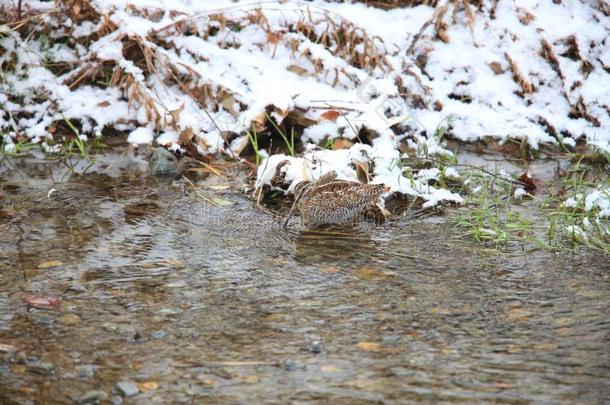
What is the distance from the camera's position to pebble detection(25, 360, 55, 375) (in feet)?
12.8

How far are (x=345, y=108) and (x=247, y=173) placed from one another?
3.34 feet

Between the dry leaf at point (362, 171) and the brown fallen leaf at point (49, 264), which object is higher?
the dry leaf at point (362, 171)

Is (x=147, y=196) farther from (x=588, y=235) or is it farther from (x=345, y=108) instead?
(x=588, y=235)

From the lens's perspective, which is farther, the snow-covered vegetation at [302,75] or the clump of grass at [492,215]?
the snow-covered vegetation at [302,75]

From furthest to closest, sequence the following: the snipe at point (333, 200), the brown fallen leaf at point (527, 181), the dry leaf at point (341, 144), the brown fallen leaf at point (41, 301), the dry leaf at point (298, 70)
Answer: the dry leaf at point (298, 70), the dry leaf at point (341, 144), the brown fallen leaf at point (527, 181), the snipe at point (333, 200), the brown fallen leaf at point (41, 301)

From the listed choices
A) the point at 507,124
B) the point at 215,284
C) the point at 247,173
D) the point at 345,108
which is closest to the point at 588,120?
the point at 507,124

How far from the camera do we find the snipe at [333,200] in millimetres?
5914

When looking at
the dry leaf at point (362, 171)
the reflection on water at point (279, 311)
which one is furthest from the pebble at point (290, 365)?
the dry leaf at point (362, 171)

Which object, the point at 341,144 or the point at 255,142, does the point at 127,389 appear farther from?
the point at 341,144

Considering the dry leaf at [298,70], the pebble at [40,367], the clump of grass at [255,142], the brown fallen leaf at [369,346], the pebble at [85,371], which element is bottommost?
the clump of grass at [255,142]

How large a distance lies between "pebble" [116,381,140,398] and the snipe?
2.35 m

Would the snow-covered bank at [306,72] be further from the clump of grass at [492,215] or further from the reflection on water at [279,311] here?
the reflection on water at [279,311]

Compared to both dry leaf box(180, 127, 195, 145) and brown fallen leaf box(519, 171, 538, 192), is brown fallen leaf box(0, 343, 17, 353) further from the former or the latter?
brown fallen leaf box(519, 171, 538, 192)

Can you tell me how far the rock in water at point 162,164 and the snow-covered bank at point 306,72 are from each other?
27 centimetres
